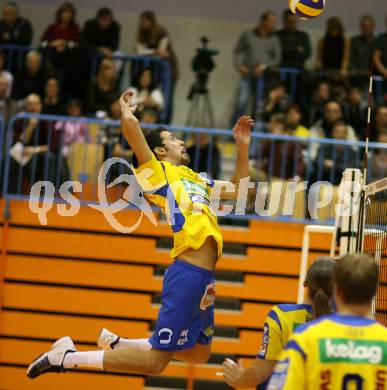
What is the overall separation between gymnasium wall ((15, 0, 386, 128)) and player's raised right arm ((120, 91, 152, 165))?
29.2 feet

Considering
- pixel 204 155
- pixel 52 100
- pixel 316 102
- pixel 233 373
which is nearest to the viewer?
pixel 233 373

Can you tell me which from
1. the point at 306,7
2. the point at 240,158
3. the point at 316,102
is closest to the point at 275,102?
the point at 316,102

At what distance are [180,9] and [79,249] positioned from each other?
609 centimetres

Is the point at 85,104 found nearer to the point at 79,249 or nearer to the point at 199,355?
the point at 79,249

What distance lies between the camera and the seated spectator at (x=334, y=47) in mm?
14742

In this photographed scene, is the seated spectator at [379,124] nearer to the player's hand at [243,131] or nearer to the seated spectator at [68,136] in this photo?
the seated spectator at [68,136]

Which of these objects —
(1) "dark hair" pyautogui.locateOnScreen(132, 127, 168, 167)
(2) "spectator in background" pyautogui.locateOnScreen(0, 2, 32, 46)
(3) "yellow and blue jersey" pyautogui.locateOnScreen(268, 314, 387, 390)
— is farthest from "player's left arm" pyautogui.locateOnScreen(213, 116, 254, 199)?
(2) "spectator in background" pyautogui.locateOnScreen(0, 2, 32, 46)

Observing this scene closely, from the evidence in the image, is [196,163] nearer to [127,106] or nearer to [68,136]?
[68,136]

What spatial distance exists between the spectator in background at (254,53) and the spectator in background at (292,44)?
13 centimetres

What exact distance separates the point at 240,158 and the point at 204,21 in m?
9.08

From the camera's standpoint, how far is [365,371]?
4.22 meters

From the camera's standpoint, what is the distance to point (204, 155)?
12141 mm

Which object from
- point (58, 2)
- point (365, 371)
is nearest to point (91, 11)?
point (58, 2)

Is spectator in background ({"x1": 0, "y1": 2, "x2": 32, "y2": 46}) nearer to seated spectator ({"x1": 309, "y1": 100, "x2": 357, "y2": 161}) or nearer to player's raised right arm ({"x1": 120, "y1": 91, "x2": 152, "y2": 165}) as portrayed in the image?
seated spectator ({"x1": 309, "y1": 100, "x2": 357, "y2": 161})
